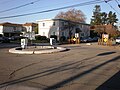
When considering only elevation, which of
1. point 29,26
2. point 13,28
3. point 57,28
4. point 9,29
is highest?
point 29,26

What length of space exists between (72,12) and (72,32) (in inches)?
724

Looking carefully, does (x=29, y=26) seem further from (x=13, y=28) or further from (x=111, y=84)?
(x=111, y=84)

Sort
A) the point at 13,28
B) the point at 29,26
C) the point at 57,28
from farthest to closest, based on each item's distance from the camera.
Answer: the point at 29,26 → the point at 13,28 → the point at 57,28

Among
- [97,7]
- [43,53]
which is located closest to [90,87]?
[43,53]

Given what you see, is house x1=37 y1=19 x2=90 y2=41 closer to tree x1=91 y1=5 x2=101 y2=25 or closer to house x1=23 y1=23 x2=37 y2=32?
house x1=23 y1=23 x2=37 y2=32

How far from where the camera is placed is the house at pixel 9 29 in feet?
289

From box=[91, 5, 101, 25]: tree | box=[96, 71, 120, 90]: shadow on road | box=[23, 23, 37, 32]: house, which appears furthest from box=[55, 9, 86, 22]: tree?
box=[96, 71, 120, 90]: shadow on road

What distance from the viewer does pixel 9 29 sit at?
90.8 m

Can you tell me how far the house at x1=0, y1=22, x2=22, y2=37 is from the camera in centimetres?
8810

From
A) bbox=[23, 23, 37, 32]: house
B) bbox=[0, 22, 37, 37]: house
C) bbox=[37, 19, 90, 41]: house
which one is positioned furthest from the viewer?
bbox=[23, 23, 37, 32]: house

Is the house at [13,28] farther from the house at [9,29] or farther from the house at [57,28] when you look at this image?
the house at [57,28]

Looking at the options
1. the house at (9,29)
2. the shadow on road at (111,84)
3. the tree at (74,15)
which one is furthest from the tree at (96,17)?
the shadow on road at (111,84)

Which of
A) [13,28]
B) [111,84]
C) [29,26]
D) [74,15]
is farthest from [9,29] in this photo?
[111,84]

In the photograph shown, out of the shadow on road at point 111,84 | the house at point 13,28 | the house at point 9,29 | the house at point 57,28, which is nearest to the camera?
the shadow on road at point 111,84
